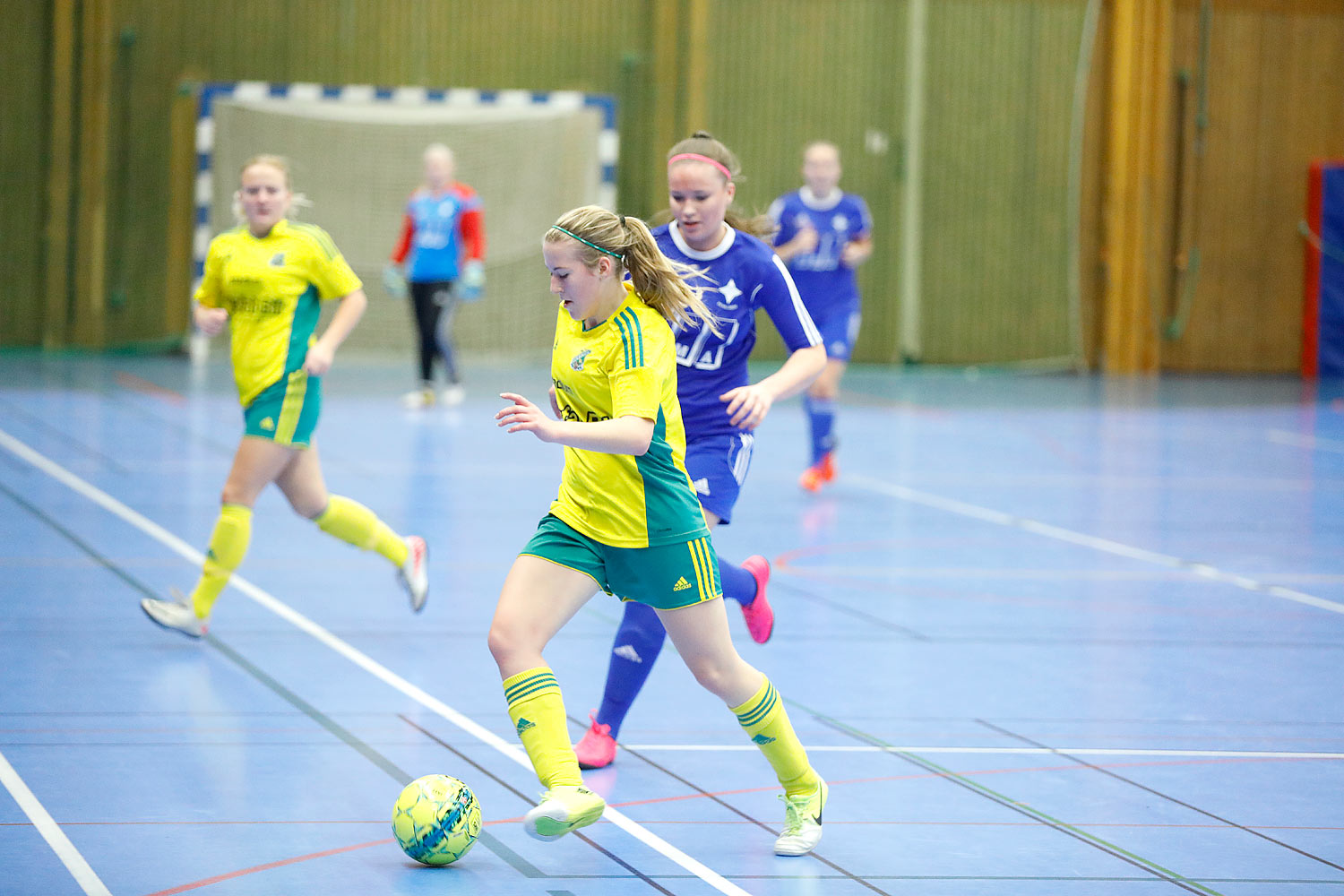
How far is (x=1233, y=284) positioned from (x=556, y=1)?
8945mm

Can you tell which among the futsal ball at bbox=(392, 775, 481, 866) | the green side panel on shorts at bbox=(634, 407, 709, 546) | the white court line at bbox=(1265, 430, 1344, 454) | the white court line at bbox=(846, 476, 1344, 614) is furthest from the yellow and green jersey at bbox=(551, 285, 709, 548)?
the white court line at bbox=(1265, 430, 1344, 454)

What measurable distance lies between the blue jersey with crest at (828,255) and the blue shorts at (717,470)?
5.54m

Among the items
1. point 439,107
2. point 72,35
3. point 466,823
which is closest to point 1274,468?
point 466,823

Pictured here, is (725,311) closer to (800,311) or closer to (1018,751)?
(800,311)

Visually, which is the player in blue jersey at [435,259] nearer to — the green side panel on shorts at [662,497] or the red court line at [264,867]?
the red court line at [264,867]

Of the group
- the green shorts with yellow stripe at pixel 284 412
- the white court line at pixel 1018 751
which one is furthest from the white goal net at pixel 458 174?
the white court line at pixel 1018 751

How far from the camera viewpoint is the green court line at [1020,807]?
146 inches

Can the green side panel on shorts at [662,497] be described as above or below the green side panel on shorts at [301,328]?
below

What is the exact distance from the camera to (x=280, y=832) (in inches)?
152

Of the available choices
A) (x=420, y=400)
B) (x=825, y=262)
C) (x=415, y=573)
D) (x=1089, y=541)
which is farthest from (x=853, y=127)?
(x=415, y=573)

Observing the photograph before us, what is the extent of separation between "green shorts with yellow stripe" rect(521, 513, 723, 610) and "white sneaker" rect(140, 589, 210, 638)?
7.98 feet

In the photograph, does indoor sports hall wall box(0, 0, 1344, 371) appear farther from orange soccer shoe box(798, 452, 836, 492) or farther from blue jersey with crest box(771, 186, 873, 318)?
orange soccer shoe box(798, 452, 836, 492)

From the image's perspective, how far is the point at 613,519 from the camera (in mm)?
3719

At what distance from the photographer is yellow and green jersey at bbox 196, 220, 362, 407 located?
591 centimetres
